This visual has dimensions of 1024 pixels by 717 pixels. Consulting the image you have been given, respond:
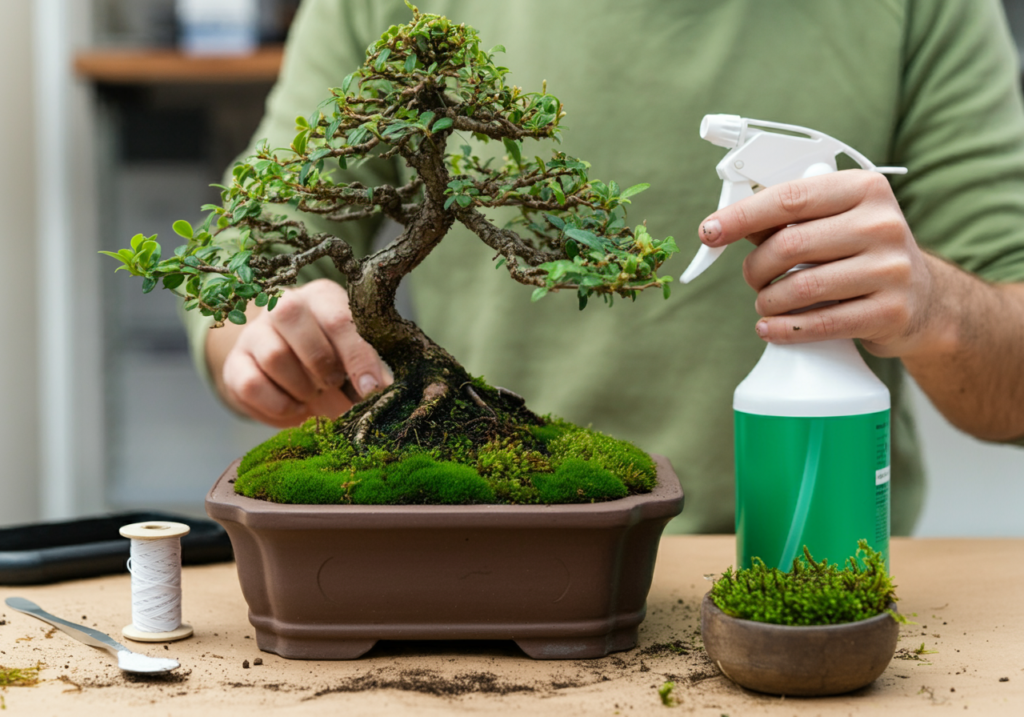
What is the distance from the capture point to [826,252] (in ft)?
3.05

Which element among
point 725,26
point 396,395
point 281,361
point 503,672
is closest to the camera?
point 503,672

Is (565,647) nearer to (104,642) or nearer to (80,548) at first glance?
(104,642)

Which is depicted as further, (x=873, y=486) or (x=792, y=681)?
(x=873, y=486)

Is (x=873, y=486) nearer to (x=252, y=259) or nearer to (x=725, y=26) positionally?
(x=252, y=259)

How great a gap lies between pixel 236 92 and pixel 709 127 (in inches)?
84.5

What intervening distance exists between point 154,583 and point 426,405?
1.09ft

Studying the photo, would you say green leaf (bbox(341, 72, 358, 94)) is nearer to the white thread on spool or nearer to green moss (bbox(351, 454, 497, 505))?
green moss (bbox(351, 454, 497, 505))

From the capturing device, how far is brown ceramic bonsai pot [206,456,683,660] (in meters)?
0.80

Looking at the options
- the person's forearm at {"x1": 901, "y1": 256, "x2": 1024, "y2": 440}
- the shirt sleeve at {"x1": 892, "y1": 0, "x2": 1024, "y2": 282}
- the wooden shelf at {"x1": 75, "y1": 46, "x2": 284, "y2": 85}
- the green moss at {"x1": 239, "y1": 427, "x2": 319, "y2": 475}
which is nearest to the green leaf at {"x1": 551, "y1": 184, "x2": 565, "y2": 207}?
the green moss at {"x1": 239, "y1": 427, "x2": 319, "y2": 475}

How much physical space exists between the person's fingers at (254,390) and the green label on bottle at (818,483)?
76 cm

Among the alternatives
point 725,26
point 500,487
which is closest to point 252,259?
point 500,487

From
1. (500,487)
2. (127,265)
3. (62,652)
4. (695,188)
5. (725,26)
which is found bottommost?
(62,652)

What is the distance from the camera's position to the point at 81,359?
8.57ft

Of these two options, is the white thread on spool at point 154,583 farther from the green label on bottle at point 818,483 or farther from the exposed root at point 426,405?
the green label on bottle at point 818,483
